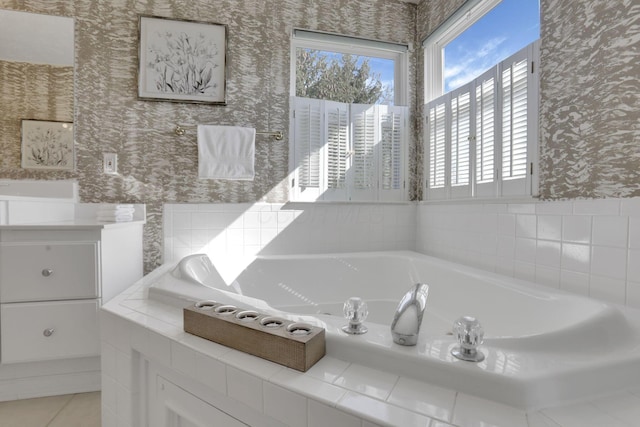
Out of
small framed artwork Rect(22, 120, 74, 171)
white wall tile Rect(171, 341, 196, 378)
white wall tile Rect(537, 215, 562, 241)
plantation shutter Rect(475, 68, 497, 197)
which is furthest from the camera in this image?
small framed artwork Rect(22, 120, 74, 171)

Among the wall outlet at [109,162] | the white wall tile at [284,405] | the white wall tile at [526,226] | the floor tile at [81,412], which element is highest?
the wall outlet at [109,162]

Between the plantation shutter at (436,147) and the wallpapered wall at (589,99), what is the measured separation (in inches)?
27.5

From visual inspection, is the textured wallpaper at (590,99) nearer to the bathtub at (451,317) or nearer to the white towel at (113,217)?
the bathtub at (451,317)

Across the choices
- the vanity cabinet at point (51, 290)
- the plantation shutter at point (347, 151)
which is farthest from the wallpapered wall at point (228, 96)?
the vanity cabinet at point (51, 290)

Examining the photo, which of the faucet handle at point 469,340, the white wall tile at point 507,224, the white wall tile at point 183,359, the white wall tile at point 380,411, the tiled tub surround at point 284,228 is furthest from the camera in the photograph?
the tiled tub surround at point 284,228

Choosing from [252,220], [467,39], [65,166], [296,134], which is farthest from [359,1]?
[65,166]

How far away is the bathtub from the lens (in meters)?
0.59

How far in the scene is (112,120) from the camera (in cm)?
194

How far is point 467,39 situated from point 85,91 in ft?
7.65

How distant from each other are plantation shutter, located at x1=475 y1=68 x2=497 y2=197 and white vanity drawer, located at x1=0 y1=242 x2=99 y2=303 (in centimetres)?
189

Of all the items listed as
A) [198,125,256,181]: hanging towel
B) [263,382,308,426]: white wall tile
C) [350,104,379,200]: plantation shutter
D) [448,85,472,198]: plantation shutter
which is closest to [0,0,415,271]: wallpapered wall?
[198,125,256,181]: hanging towel

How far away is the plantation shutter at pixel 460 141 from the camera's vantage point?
72.3 inches

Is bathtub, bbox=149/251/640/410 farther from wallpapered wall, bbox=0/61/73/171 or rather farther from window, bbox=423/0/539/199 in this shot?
wallpapered wall, bbox=0/61/73/171

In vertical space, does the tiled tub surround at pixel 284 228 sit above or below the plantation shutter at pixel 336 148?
below
